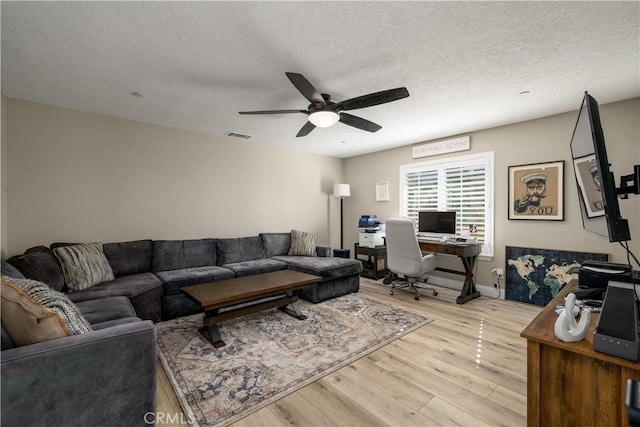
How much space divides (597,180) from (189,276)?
11.7 feet

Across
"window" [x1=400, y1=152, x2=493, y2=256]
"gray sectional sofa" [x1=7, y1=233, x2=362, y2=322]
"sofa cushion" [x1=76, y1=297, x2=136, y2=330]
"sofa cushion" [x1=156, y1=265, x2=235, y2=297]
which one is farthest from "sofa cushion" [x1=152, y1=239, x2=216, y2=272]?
"window" [x1=400, y1=152, x2=493, y2=256]

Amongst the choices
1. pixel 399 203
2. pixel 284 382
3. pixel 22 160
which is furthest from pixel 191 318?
pixel 399 203

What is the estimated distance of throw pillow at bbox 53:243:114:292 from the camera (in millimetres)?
2621

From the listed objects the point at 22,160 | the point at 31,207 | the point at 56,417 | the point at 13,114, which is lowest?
the point at 56,417

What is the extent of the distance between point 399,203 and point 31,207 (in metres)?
5.05

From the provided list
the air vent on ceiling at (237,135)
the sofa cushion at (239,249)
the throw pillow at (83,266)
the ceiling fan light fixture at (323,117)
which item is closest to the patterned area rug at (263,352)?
the throw pillow at (83,266)

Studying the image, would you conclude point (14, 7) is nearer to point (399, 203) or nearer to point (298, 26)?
point (298, 26)

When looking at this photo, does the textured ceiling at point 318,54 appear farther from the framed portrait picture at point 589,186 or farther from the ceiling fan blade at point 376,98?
the framed portrait picture at point 589,186

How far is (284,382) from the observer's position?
1.92 metres

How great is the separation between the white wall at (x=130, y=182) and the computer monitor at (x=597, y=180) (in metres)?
4.15

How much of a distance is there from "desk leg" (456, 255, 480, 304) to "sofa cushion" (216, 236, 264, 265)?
3.02 metres

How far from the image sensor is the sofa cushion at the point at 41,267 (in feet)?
7.52

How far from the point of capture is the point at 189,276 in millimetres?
3221

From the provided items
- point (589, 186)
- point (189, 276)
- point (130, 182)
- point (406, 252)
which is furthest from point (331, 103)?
point (130, 182)
